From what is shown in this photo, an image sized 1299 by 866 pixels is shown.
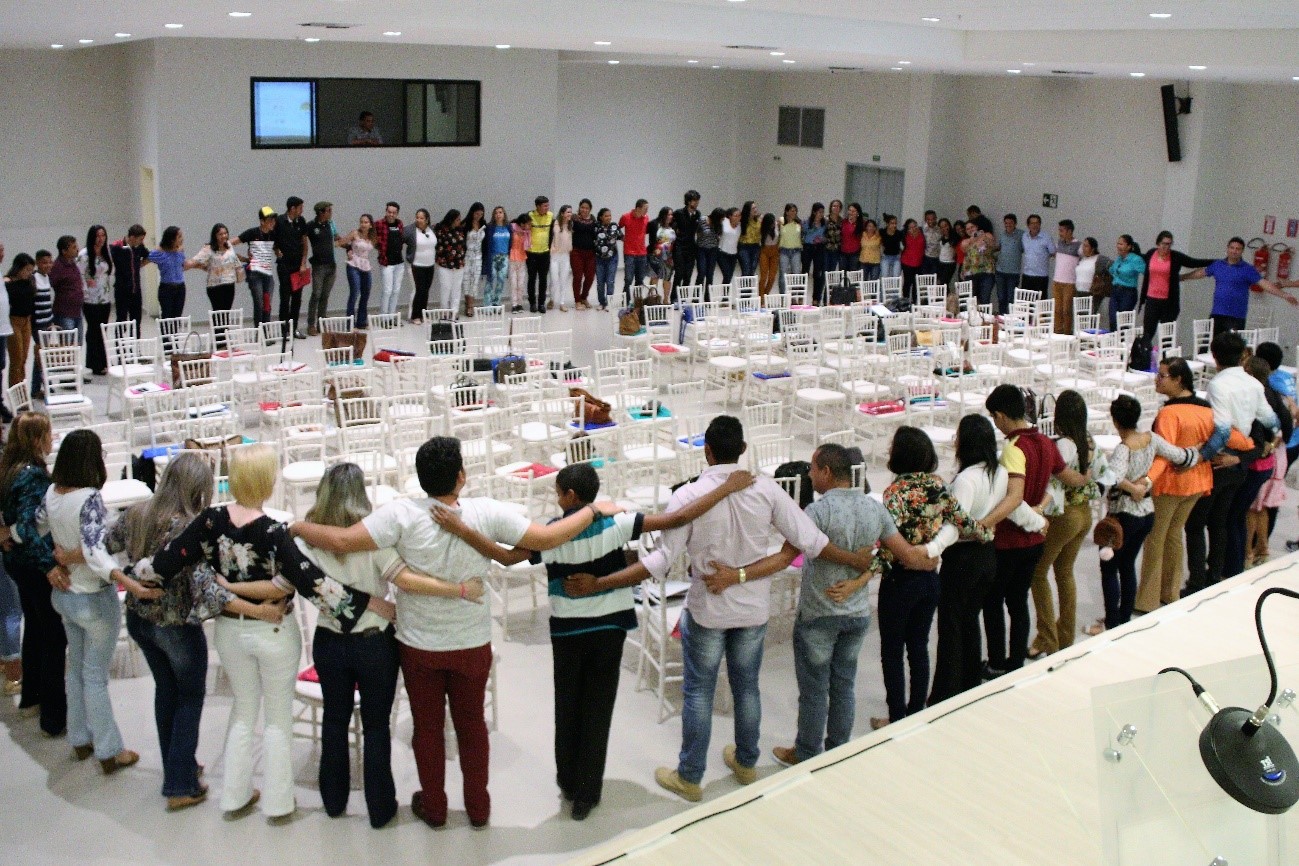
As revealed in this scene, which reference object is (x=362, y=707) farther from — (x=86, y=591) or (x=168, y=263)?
(x=168, y=263)

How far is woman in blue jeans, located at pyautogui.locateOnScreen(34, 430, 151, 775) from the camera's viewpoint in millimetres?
5625

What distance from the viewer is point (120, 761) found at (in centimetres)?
609

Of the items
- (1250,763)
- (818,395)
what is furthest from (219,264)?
(1250,763)

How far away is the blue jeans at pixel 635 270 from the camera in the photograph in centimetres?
1919

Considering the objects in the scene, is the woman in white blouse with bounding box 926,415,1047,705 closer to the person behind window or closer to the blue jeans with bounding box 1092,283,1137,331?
the blue jeans with bounding box 1092,283,1137,331

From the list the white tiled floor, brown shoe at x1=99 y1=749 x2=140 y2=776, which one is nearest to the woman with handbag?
the white tiled floor

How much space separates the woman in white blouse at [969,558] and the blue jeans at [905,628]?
0.19 m

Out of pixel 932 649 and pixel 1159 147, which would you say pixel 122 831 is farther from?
pixel 1159 147

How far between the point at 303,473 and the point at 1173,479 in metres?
5.39

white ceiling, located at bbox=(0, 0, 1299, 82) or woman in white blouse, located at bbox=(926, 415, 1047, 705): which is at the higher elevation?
white ceiling, located at bbox=(0, 0, 1299, 82)

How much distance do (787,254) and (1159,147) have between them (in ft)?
17.8

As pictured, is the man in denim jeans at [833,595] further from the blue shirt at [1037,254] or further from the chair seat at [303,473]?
the blue shirt at [1037,254]

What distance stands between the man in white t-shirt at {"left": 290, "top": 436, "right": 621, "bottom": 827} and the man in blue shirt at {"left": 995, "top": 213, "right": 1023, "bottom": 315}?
48.6ft

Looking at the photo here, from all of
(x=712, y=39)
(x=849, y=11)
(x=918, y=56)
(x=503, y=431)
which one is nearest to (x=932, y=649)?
(x=503, y=431)
